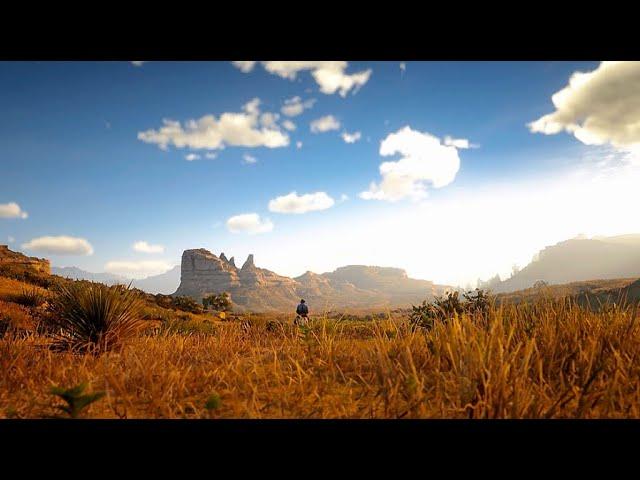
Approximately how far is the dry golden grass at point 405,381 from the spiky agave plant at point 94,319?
3.83ft

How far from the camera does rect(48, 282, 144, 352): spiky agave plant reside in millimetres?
6844

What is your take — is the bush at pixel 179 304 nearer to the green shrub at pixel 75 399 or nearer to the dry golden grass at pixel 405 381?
the dry golden grass at pixel 405 381

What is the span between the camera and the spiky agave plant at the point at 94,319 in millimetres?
6844

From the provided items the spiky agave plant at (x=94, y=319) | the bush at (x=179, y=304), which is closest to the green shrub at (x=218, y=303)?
the bush at (x=179, y=304)

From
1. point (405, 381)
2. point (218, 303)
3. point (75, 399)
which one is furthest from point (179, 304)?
point (405, 381)

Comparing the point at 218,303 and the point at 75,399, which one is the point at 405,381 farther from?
the point at 218,303

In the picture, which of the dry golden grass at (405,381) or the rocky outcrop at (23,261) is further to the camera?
the rocky outcrop at (23,261)

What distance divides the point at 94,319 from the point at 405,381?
6.08 meters

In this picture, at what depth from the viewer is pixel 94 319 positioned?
22.9 feet
